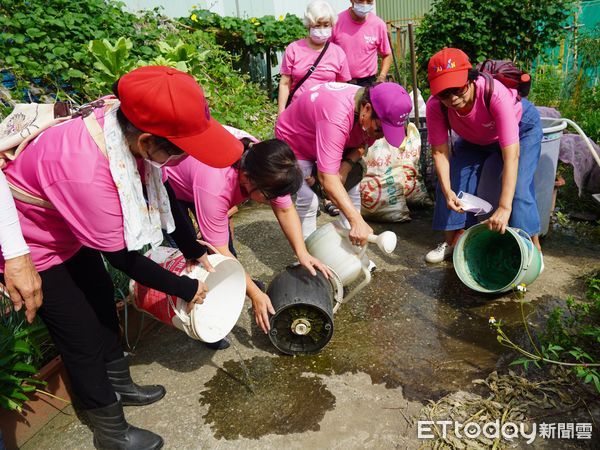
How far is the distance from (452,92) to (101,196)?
7.28 feet

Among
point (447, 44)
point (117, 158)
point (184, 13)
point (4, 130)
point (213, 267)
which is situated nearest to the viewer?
point (117, 158)

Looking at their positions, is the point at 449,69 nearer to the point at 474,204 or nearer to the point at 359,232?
the point at 474,204

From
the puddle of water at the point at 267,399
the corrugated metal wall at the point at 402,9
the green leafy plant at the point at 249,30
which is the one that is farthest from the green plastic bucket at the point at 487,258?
the corrugated metal wall at the point at 402,9

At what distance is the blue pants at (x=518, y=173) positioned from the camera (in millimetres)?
3207

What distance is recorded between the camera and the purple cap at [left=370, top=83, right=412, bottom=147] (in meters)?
2.44

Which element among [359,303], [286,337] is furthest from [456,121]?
[286,337]

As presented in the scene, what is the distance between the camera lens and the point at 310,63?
421 centimetres

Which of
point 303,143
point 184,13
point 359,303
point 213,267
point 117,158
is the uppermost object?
point 184,13

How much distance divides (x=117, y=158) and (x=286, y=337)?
59.6 inches

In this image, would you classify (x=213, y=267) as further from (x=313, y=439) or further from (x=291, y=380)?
(x=313, y=439)

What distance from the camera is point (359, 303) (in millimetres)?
3215

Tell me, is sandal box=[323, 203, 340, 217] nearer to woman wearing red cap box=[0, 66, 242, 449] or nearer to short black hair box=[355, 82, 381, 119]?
short black hair box=[355, 82, 381, 119]

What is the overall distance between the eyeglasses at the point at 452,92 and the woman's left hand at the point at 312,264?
131 cm

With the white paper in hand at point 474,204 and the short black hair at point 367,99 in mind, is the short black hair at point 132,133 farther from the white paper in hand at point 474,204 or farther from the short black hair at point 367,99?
the white paper in hand at point 474,204
